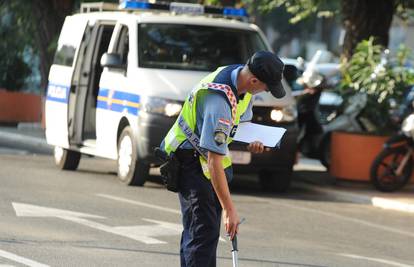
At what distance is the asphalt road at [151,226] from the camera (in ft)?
27.5

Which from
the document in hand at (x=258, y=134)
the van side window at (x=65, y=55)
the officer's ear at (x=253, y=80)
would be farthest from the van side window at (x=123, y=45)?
the officer's ear at (x=253, y=80)

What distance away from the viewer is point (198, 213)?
18.7 feet

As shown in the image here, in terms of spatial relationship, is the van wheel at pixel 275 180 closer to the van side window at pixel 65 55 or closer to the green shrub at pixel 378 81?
the green shrub at pixel 378 81

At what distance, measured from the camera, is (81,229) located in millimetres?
9383

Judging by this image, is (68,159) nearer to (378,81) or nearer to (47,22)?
(378,81)

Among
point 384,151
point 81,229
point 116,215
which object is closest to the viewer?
point 81,229

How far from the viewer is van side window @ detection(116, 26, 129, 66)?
13320 mm

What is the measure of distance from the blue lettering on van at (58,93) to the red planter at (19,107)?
7.85m

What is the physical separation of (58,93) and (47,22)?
7897 millimetres

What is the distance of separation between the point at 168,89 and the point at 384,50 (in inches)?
167

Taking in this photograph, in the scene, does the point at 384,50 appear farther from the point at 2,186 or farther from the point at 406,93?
the point at 2,186

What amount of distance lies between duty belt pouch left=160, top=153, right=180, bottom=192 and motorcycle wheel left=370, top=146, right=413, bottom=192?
822 cm

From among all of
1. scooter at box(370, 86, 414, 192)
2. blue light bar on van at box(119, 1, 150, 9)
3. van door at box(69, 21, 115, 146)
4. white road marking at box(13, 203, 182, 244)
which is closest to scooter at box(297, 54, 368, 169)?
scooter at box(370, 86, 414, 192)

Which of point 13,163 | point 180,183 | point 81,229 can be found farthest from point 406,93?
point 180,183
